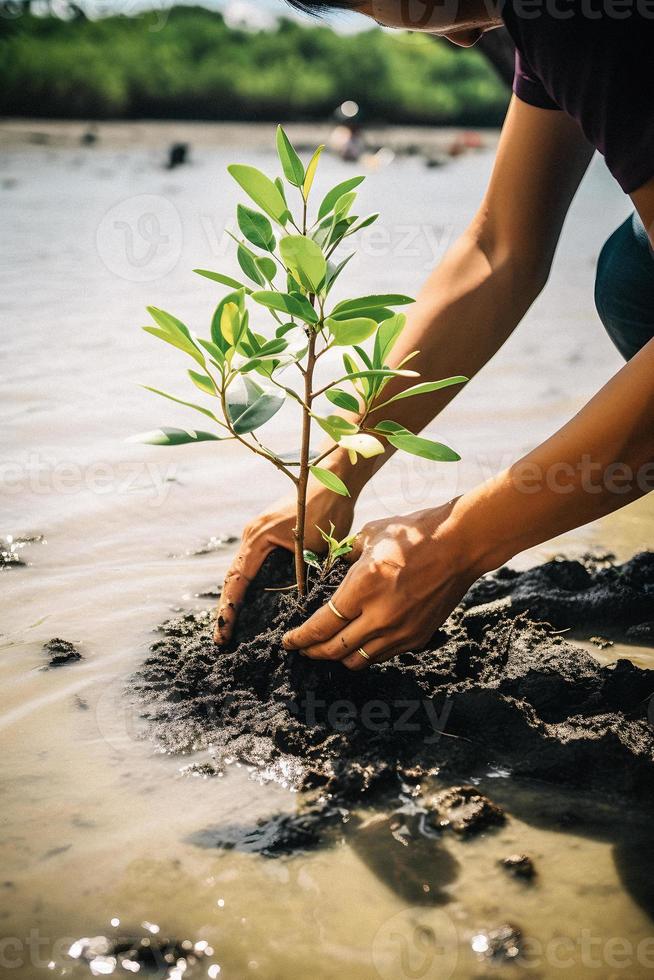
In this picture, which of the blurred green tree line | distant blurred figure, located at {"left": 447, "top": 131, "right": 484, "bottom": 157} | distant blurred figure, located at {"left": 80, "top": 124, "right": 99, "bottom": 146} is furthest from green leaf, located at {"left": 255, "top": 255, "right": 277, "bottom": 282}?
distant blurred figure, located at {"left": 447, "top": 131, "right": 484, "bottom": 157}

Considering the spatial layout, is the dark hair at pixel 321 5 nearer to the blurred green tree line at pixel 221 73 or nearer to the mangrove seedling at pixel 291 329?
the mangrove seedling at pixel 291 329

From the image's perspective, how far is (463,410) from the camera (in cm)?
342

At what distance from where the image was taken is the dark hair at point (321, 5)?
4.58 feet

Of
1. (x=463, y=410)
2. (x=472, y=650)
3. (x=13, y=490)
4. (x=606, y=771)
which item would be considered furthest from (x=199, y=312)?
(x=606, y=771)

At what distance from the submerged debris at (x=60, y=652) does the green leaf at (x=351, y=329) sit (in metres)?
0.84

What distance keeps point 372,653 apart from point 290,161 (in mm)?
792

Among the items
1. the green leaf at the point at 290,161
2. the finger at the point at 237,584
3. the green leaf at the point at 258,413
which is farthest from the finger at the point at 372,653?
the green leaf at the point at 290,161

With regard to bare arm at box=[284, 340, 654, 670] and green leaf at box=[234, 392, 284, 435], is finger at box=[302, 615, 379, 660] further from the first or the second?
green leaf at box=[234, 392, 284, 435]

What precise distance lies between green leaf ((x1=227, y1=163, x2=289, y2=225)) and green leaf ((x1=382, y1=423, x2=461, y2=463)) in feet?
1.23

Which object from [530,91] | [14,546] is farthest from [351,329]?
[14,546]

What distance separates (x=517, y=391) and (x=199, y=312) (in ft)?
5.87

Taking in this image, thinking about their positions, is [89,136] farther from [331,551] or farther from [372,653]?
[372,653]

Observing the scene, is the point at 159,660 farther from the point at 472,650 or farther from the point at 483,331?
the point at 483,331

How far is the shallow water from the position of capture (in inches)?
45.8
